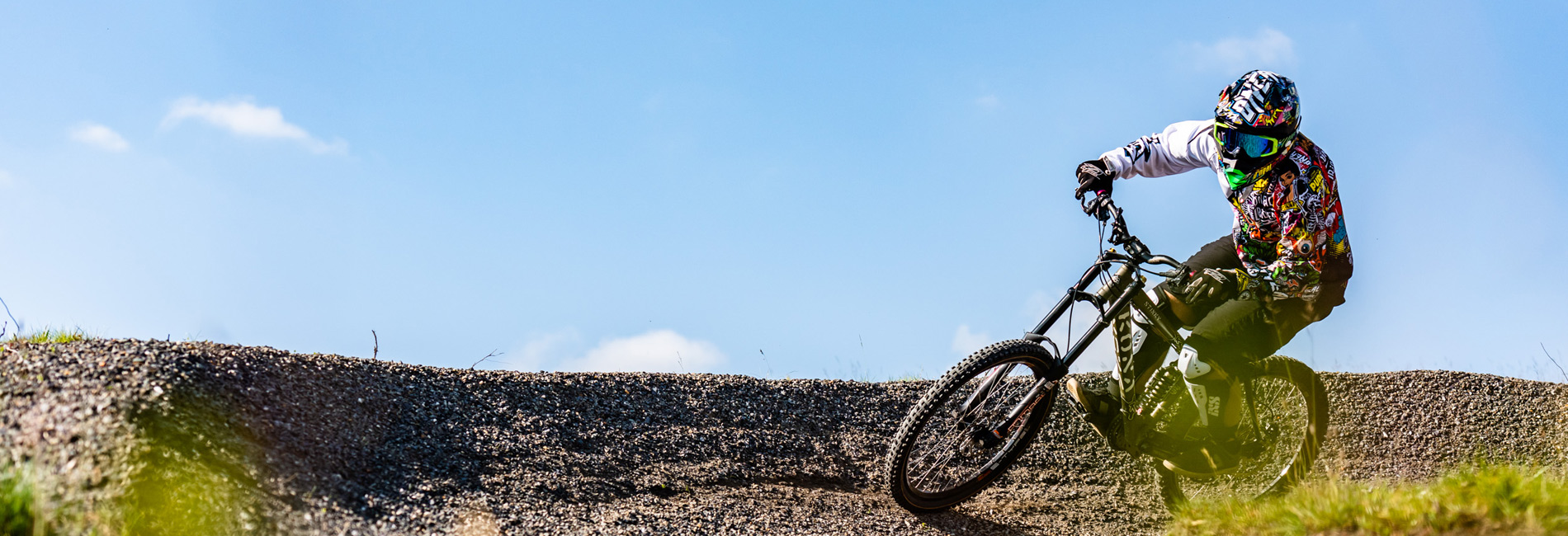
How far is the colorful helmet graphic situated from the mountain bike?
0.68 meters

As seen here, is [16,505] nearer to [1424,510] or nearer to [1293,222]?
[1424,510]

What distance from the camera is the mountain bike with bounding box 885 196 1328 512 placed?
15.4 ft

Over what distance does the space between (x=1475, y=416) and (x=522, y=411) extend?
6817mm

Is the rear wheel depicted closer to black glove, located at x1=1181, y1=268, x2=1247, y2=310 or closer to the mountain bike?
the mountain bike

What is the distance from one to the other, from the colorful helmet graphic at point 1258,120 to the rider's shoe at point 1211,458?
1.38 meters

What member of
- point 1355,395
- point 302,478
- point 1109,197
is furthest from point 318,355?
point 1355,395

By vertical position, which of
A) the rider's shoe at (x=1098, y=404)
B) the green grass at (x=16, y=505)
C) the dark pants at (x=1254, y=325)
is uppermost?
the dark pants at (x=1254, y=325)

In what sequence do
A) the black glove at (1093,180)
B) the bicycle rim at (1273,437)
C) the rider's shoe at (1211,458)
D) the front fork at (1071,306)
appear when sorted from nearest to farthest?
the front fork at (1071,306) → the black glove at (1093,180) → the rider's shoe at (1211,458) → the bicycle rim at (1273,437)

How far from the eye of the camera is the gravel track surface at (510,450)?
4055 mm

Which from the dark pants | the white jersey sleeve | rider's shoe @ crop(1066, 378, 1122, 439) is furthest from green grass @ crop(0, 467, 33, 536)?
the white jersey sleeve

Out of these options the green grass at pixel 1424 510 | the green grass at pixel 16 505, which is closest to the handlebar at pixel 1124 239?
the green grass at pixel 1424 510

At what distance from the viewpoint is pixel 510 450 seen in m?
5.12

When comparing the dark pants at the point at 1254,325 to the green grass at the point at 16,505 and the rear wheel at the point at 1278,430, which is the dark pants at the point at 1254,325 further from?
the green grass at the point at 16,505

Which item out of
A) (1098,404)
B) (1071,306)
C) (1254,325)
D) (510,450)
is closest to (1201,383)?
(1254,325)
